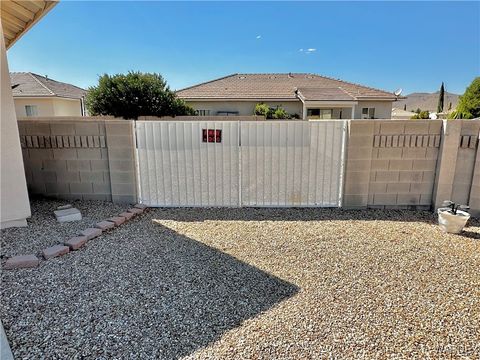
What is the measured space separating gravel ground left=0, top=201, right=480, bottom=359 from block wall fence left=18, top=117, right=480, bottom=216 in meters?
1.02

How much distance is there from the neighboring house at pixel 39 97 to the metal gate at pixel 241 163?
20.8 metres

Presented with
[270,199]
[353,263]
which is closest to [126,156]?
[270,199]

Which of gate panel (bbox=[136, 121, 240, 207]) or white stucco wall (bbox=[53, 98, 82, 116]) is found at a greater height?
white stucco wall (bbox=[53, 98, 82, 116])

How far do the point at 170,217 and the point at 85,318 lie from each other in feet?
9.10

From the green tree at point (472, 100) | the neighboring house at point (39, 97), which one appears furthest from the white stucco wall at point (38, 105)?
the green tree at point (472, 100)

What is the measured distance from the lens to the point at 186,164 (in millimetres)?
5477

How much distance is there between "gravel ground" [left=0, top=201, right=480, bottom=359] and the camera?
2.15 m

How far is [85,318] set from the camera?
7.93 feet

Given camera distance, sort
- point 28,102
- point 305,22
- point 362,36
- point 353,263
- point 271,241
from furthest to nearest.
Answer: point 28,102 < point 362,36 < point 305,22 < point 271,241 < point 353,263

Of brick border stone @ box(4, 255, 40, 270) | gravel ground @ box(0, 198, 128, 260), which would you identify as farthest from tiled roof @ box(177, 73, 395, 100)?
brick border stone @ box(4, 255, 40, 270)

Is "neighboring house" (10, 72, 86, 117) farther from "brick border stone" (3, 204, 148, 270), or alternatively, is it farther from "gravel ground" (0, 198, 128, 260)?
"brick border stone" (3, 204, 148, 270)

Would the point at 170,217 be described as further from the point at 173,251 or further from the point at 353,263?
the point at 353,263

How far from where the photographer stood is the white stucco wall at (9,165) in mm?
3984

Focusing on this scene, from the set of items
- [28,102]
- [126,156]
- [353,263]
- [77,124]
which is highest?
[28,102]
